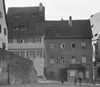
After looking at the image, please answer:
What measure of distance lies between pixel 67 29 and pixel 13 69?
4164cm

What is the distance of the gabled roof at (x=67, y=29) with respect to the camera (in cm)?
7604

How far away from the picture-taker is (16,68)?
1553 inches

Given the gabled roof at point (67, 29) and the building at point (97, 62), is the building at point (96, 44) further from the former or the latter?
the gabled roof at point (67, 29)

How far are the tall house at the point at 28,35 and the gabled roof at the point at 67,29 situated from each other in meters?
2.06

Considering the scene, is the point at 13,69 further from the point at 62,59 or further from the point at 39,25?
the point at 39,25

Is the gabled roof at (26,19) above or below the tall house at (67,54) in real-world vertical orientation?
above

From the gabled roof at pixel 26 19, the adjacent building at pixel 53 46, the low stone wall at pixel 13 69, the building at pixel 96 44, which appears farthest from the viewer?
the gabled roof at pixel 26 19

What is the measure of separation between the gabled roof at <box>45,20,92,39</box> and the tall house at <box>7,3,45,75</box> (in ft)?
6.77

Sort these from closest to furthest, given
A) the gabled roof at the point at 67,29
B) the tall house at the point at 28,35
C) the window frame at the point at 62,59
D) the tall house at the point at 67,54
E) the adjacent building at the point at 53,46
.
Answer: the tall house at the point at 67,54 < the adjacent building at the point at 53,46 < the window frame at the point at 62,59 < the tall house at the point at 28,35 < the gabled roof at the point at 67,29

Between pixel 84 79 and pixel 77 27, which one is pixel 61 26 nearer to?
pixel 77 27

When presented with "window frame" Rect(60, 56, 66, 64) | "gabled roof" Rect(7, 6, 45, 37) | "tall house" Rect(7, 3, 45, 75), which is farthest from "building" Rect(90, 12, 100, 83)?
"gabled roof" Rect(7, 6, 45, 37)

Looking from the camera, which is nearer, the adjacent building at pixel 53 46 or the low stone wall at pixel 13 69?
the low stone wall at pixel 13 69

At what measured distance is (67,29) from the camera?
257 ft

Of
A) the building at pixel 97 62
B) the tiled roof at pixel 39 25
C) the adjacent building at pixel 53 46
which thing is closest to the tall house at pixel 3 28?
the adjacent building at pixel 53 46
